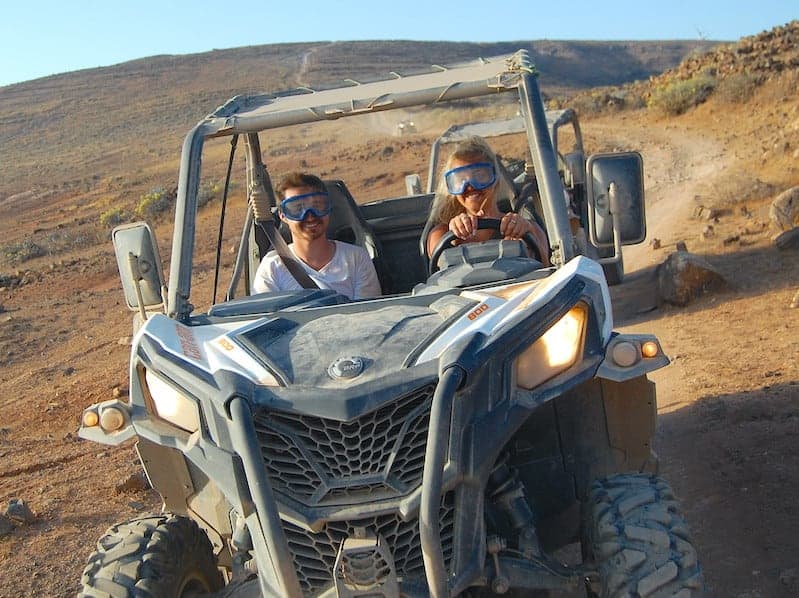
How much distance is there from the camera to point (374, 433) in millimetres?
2572

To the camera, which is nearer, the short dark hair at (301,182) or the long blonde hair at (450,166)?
the long blonde hair at (450,166)

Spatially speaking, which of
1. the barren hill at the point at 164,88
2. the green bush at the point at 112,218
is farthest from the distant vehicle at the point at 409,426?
the barren hill at the point at 164,88

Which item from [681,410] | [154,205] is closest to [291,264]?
[681,410]

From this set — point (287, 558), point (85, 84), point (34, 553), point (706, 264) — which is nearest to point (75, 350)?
point (34, 553)

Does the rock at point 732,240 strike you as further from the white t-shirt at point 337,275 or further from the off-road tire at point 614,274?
the white t-shirt at point 337,275

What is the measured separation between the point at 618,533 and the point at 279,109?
2.40 m

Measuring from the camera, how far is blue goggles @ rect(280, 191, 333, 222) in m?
4.20

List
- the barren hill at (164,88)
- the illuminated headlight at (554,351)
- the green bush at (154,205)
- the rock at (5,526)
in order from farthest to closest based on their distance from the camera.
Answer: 1. the barren hill at (164,88)
2. the green bush at (154,205)
3. the rock at (5,526)
4. the illuminated headlight at (554,351)

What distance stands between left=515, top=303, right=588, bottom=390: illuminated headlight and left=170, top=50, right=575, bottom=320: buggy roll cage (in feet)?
2.10

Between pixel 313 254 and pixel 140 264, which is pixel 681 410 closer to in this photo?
pixel 313 254

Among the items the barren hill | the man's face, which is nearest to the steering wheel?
the man's face

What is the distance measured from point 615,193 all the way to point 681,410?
270 cm

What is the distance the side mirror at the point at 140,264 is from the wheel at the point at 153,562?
91 centimetres

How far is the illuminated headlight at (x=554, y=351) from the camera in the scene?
2.79 meters
